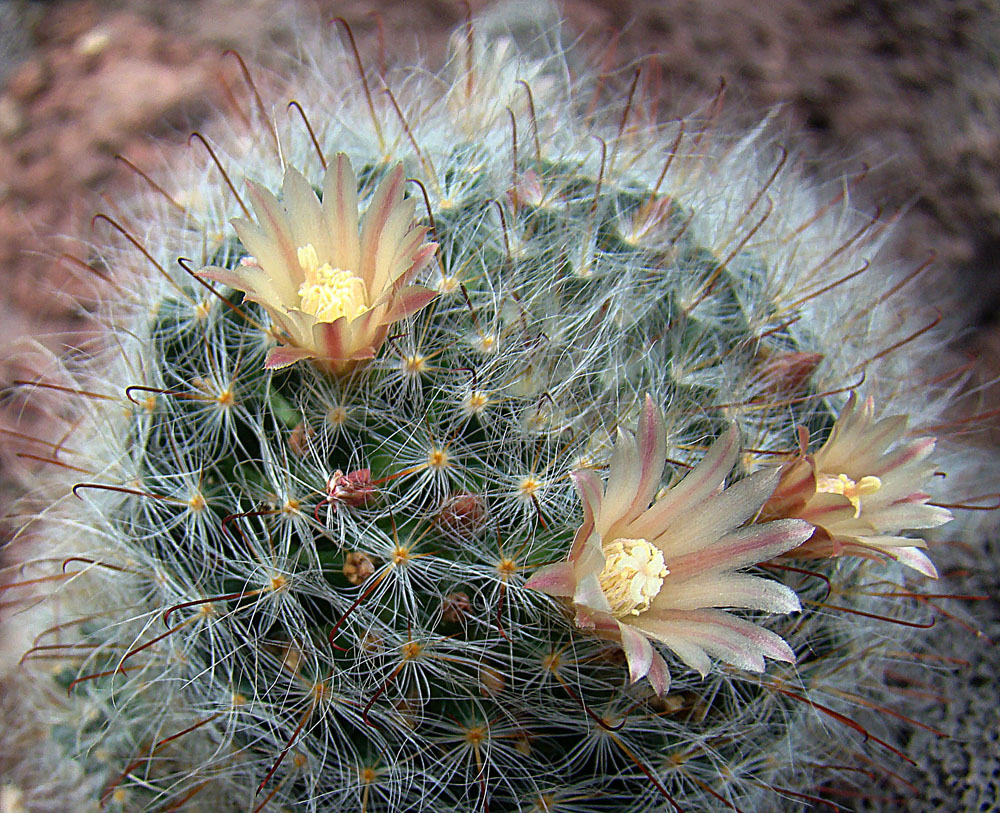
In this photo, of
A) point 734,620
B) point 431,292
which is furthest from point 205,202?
point 734,620

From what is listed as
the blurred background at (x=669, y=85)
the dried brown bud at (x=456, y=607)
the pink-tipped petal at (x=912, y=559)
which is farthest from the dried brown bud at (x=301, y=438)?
the blurred background at (x=669, y=85)

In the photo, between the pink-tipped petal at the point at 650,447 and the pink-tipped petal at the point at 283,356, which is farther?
the pink-tipped petal at the point at 283,356

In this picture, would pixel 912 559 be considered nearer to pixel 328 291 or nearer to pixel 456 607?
pixel 456 607

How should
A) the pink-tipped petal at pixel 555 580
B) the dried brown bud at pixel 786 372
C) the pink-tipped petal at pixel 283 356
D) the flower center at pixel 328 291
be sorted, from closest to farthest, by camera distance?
the pink-tipped petal at pixel 555 580
the pink-tipped petal at pixel 283 356
the flower center at pixel 328 291
the dried brown bud at pixel 786 372

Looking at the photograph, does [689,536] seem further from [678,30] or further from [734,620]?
[678,30]

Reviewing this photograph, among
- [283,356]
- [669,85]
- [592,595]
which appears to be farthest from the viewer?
[669,85]

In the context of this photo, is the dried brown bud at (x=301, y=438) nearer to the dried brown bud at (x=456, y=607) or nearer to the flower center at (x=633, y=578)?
the dried brown bud at (x=456, y=607)

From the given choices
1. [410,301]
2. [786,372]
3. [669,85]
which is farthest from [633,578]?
[669,85]
